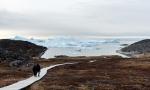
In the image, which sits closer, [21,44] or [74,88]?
[74,88]

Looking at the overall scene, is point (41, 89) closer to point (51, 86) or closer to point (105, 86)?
point (51, 86)

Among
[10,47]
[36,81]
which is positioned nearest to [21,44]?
[10,47]

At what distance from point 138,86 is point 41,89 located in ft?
43.7

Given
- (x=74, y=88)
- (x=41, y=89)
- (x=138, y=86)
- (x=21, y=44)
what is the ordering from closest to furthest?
(x=41, y=89) → (x=74, y=88) → (x=138, y=86) → (x=21, y=44)

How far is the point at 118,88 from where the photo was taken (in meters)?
46.6

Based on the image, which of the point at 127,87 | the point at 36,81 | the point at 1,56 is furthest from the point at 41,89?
the point at 1,56

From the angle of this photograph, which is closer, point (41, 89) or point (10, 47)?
point (41, 89)

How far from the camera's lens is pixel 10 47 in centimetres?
17338

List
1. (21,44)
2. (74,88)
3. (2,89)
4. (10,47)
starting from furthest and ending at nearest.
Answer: (21,44) → (10,47) → (74,88) → (2,89)

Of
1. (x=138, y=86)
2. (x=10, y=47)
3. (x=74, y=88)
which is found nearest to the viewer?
(x=74, y=88)

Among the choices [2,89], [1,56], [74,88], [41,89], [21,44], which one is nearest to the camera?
[2,89]

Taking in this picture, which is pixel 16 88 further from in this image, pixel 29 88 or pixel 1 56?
pixel 1 56

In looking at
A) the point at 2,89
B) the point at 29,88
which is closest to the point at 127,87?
the point at 29,88

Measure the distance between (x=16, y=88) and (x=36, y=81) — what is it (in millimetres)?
10646
